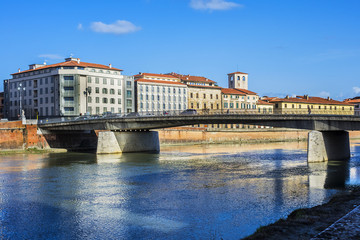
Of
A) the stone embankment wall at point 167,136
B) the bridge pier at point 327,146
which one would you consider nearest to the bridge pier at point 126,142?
the stone embankment wall at point 167,136

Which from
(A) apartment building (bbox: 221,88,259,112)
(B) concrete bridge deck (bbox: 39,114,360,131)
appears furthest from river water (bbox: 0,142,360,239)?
→ (A) apartment building (bbox: 221,88,259,112)

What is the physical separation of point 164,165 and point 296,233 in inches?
1284

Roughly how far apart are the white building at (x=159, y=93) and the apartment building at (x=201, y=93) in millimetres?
3035

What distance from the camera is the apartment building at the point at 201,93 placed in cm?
12169

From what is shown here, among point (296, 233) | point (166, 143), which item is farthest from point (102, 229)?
point (166, 143)

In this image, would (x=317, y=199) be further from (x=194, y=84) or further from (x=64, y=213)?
(x=194, y=84)

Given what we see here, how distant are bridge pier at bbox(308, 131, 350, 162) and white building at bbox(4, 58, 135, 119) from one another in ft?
183

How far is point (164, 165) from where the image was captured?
49.1 m

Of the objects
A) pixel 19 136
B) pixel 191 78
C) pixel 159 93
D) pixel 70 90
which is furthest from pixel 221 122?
pixel 191 78

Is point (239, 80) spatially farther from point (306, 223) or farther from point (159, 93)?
point (306, 223)

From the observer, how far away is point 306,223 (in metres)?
18.8

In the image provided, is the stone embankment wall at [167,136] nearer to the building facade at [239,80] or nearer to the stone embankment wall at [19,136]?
the stone embankment wall at [19,136]

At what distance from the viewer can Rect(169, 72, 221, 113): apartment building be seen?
4791 inches

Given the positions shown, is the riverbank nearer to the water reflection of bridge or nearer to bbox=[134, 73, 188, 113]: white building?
the water reflection of bridge
